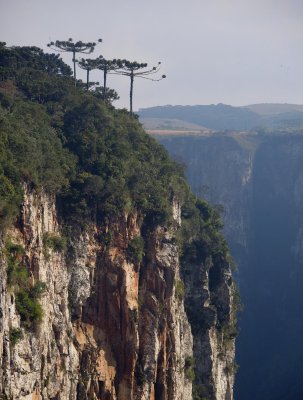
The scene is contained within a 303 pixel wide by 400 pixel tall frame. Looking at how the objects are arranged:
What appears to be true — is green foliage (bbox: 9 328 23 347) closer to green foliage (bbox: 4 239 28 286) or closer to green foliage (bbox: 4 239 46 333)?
green foliage (bbox: 4 239 46 333)

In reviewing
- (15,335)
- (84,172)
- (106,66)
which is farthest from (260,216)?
(15,335)

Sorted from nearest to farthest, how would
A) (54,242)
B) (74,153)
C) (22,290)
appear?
(22,290)
(54,242)
(74,153)

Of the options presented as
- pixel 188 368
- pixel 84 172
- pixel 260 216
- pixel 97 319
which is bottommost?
pixel 188 368

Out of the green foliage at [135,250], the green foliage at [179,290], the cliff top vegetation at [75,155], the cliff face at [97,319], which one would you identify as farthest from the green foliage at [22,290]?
the green foliage at [179,290]

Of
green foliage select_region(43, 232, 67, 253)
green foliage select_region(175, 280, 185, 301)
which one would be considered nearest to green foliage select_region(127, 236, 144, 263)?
green foliage select_region(43, 232, 67, 253)

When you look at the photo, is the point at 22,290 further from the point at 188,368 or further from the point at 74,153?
the point at 188,368

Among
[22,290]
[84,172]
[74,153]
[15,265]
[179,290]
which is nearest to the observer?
[15,265]

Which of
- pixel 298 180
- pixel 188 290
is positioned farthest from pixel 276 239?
pixel 188 290
